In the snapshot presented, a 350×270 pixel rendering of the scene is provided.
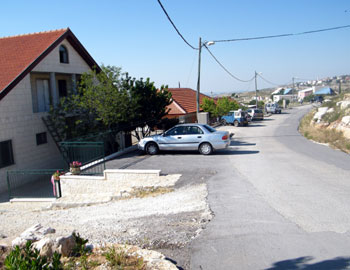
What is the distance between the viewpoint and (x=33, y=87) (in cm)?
1867

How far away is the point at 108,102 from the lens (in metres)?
Result: 17.2

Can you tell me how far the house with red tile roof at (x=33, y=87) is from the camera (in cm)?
1616

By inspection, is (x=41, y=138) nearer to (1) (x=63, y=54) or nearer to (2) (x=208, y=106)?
(1) (x=63, y=54)

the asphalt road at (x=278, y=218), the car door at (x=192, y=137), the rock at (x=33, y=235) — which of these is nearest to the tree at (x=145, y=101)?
the car door at (x=192, y=137)

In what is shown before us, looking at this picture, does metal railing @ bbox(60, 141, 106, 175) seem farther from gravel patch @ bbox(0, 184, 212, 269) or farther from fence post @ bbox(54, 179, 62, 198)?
gravel patch @ bbox(0, 184, 212, 269)

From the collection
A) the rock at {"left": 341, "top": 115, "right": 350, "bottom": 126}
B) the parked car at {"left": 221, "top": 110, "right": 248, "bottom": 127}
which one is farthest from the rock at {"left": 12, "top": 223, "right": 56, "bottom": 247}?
the parked car at {"left": 221, "top": 110, "right": 248, "bottom": 127}

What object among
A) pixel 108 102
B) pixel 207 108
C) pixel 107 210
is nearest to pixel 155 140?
pixel 108 102

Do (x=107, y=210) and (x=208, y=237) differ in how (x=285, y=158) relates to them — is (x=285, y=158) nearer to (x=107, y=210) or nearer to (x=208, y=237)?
(x=107, y=210)

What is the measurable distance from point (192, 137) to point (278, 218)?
9.04m

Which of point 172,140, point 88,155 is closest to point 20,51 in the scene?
point 88,155

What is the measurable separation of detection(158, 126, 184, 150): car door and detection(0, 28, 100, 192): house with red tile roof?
6.70 metres

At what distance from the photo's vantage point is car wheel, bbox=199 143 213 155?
51.7 ft

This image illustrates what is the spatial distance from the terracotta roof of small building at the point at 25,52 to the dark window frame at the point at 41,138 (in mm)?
3241

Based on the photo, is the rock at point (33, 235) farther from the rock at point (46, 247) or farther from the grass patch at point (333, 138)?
the grass patch at point (333, 138)
